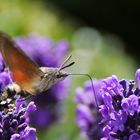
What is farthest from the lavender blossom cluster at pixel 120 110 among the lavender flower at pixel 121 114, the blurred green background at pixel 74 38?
the blurred green background at pixel 74 38

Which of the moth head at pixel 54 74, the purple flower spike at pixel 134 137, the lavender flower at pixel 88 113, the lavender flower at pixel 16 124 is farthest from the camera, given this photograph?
the lavender flower at pixel 88 113

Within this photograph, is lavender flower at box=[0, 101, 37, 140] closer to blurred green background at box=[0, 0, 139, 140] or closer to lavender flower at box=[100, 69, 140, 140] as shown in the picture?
lavender flower at box=[100, 69, 140, 140]

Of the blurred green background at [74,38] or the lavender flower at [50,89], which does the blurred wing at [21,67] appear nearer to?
the lavender flower at [50,89]

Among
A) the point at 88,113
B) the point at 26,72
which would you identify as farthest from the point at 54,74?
the point at 88,113

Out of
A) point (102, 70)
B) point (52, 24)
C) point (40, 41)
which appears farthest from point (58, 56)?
point (52, 24)

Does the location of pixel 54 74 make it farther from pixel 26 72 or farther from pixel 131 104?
pixel 131 104

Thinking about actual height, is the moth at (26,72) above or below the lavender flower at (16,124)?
above
